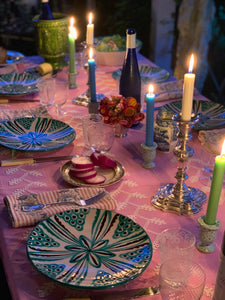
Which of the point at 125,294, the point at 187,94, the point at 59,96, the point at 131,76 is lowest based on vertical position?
the point at 125,294

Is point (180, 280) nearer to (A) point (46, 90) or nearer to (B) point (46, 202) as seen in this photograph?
(B) point (46, 202)

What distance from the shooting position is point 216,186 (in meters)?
0.85

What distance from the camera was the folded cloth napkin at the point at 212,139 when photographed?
4.04 feet

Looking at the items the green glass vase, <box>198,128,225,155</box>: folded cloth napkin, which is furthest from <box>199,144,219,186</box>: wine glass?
the green glass vase

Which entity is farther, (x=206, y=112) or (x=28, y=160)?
(x=206, y=112)

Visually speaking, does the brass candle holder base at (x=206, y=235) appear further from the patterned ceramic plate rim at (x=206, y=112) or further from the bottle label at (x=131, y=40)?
the bottle label at (x=131, y=40)

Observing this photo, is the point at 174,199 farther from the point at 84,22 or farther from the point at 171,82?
the point at 84,22

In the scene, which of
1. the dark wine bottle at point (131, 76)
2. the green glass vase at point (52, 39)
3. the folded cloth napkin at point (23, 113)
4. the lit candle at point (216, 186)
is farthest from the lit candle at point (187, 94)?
the green glass vase at point (52, 39)

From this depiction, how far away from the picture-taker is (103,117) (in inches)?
53.8

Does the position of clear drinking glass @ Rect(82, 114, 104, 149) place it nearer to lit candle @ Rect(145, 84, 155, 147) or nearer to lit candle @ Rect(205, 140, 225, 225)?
lit candle @ Rect(145, 84, 155, 147)

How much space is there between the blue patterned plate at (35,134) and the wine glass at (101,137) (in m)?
0.09

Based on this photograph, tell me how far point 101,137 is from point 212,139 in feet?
1.14

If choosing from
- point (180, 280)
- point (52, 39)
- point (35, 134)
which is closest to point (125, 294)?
point (180, 280)

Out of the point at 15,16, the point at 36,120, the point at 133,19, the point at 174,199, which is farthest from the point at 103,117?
the point at 15,16
